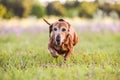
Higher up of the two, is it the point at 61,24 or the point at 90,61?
the point at 61,24

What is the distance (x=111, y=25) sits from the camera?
54.3ft

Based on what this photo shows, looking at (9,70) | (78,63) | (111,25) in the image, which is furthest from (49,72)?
(111,25)

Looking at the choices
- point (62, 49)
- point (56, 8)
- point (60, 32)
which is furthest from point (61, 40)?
point (56, 8)

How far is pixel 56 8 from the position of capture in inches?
1211

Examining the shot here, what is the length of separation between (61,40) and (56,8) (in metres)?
24.3

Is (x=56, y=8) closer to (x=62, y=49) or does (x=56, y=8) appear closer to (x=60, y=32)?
(x=62, y=49)

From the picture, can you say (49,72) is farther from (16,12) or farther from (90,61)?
(16,12)

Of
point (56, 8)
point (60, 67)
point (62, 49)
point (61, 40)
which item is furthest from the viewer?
point (56, 8)

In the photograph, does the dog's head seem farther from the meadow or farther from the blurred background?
the blurred background

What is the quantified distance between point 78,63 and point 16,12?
79.9 feet

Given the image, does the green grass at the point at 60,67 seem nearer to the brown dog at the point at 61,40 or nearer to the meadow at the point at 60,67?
the meadow at the point at 60,67

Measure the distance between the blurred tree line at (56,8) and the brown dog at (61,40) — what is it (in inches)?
863

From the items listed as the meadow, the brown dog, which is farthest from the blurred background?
the brown dog

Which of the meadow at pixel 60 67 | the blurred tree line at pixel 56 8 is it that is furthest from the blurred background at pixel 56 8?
the meadow at pixel 60 67
